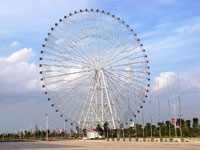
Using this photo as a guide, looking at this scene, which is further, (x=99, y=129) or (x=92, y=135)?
(x=92, y=135)

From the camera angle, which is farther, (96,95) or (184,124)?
(184,124)

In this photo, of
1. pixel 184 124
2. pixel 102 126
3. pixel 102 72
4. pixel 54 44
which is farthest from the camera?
pixel 184 124

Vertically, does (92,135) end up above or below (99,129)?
below

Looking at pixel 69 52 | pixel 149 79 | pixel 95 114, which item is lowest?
pixel 95 114

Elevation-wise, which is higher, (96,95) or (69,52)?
(69,52)

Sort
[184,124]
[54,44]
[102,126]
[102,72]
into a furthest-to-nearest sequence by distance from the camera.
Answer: [184,124]
[102,126]
[102,72]
[54,44]

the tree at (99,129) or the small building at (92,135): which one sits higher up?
the tree at (99,129)

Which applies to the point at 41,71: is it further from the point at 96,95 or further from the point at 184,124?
the point at 184,124

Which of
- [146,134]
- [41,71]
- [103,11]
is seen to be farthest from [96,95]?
[146,134]

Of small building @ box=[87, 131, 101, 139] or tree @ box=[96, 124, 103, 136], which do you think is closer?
tree @ box=[96, 124, 103, 136]

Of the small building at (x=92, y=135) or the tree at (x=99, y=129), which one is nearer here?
the tree at (x=99, y=129)

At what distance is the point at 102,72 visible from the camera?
73.2m

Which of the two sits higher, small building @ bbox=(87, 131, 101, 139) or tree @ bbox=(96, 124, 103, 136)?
tree @ bbox=(96, 124, 103, 136)

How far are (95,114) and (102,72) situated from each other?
1028 centimetres
